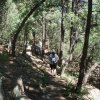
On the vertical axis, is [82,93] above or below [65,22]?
below

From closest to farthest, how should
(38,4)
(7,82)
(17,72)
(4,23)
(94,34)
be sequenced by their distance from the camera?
(7,82) < (17,72) < (38,4) < (94,34) < (4,23)

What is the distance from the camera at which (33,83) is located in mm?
18469

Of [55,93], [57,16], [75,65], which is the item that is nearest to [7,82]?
[55,93]

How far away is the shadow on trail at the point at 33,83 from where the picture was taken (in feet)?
55.0

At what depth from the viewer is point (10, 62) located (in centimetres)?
2253

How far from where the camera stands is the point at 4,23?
111ft

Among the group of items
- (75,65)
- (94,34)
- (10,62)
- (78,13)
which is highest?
(78,13)

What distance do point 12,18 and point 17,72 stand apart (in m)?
14.8

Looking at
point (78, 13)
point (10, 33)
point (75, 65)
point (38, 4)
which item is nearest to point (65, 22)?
point (78, 13)

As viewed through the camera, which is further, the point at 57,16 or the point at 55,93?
the point at 57,16

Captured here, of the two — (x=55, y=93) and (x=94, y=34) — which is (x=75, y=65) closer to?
(x=94, y=34)

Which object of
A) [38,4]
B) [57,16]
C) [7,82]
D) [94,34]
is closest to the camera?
[7,82]

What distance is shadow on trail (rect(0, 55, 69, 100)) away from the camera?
55.0 ft

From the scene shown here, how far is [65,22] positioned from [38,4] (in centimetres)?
560
